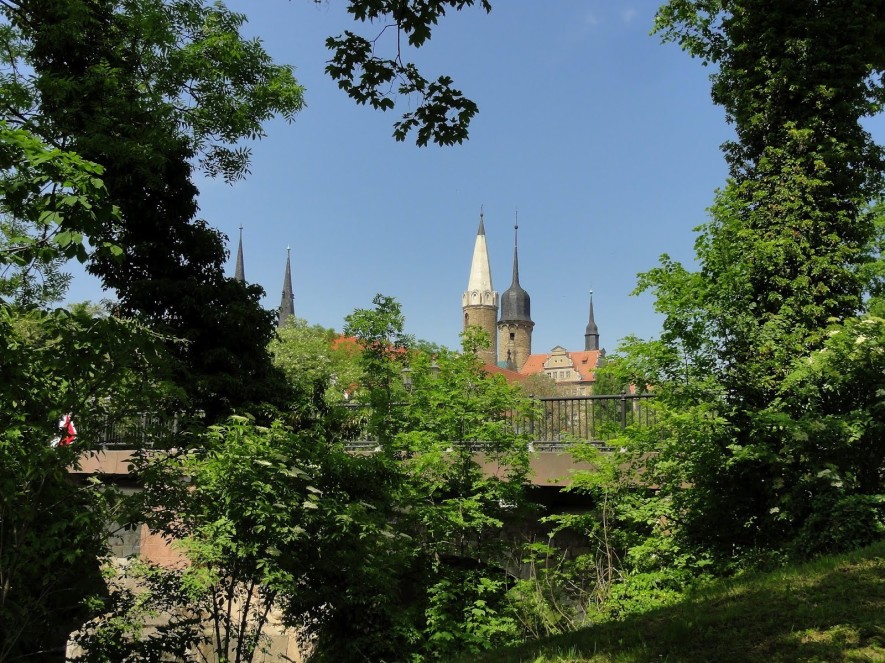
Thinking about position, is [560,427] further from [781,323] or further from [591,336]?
[591,336]

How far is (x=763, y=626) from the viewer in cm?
481

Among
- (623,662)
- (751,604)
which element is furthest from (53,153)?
(751,604)

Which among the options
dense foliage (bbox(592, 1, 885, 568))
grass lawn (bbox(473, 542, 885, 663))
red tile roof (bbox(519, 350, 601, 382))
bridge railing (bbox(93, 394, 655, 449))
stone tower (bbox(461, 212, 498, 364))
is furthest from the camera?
red tile roof (bbox(519, 350, 601, 382))

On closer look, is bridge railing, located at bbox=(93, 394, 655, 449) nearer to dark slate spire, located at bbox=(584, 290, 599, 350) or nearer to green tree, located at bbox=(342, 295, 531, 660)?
green tree, located at bbox=(342, 295, 531, 660)

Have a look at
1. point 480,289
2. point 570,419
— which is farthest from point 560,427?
point 480,289

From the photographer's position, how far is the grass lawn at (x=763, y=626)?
4383mm

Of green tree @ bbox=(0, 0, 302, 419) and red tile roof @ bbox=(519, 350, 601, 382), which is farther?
red tile roof @ bbox=(519, 350, 601, 382)

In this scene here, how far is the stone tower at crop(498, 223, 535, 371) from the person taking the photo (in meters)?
108

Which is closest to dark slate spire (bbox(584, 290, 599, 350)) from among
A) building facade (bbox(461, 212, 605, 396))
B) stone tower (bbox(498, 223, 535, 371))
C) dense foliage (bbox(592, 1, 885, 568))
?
building facade (bbox(461, 212, 605, 396))

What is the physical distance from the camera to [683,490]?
27.1 feet

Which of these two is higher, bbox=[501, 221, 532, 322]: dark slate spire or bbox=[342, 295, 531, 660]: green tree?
bbox=[501, 221, 532, 322]: dark slate spire

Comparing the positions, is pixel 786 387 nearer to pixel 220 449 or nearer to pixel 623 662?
pixel 623 662

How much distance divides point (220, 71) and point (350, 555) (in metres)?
8.57

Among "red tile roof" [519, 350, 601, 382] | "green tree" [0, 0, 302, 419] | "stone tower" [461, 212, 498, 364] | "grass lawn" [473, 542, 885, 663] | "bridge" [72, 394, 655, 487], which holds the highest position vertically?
"stone tower" [461, 212, 498, 364]
